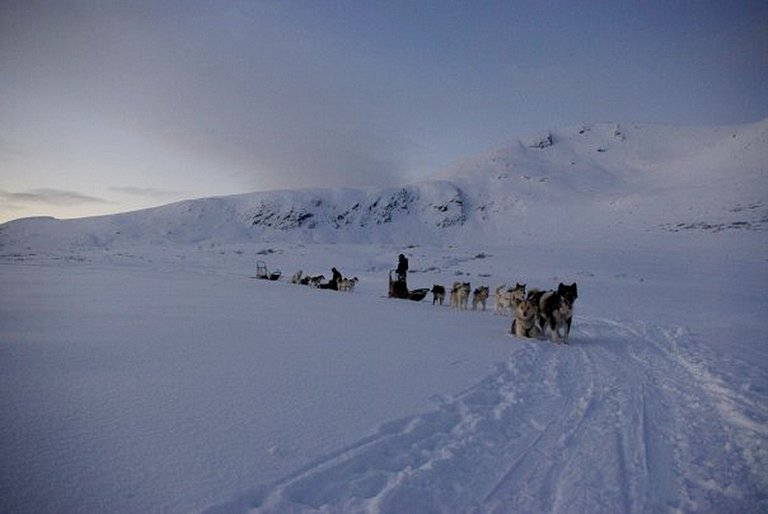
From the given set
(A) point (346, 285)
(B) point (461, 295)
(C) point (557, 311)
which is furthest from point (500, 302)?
(A) point (346, 285)

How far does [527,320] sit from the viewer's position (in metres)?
8.43

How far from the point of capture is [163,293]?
11.0 metres

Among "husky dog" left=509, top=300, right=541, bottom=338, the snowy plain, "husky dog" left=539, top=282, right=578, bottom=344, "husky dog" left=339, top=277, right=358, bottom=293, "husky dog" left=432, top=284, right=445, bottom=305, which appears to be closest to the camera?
the snowy plain

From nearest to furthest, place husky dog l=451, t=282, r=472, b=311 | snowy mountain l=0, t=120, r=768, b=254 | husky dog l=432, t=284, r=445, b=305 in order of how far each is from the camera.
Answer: husky dog l=451, t=282, r=472, b=311, husky dog l=432, t=284, r=445, b=305, snowy mountain l=0, t=120, r=768, b=254

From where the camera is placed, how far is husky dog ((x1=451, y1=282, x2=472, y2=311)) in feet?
44.7

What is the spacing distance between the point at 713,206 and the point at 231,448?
73240 millimetres

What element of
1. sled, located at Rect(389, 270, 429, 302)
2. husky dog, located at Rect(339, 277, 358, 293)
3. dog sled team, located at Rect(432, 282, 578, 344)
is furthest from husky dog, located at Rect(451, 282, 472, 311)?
husky dog, located at Rect(339, 277, 358, 293)

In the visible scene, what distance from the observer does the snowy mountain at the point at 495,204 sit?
2714 inches

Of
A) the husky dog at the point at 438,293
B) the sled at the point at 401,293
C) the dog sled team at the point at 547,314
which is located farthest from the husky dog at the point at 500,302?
the dog sled team at the point at 547,314

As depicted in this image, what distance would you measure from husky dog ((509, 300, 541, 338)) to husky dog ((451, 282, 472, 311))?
493cm

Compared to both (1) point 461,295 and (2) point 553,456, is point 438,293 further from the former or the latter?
(2) point 553,456

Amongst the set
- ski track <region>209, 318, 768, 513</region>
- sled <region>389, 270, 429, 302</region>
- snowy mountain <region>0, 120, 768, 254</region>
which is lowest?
ski track <region>209, 318, 768, 513</region>

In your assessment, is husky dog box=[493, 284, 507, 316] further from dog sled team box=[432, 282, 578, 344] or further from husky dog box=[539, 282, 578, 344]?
husky dog box=[539, 282, 578, 344]

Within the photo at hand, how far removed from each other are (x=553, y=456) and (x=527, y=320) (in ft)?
17.8
